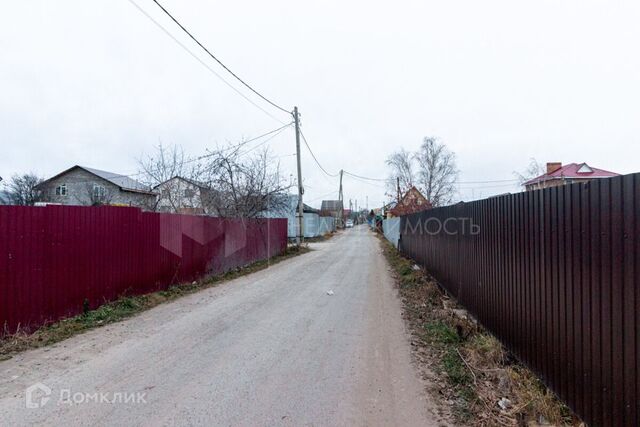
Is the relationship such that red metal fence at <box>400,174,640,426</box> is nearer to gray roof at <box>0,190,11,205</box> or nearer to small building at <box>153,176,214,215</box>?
small building at <box>153,176,214,215</box>

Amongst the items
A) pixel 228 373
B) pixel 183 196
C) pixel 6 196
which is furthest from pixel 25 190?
pixel 228 373

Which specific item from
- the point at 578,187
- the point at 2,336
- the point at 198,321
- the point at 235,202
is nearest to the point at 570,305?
the point at 578,187

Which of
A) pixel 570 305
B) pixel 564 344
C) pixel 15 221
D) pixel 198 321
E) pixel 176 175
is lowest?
pixel 198 321

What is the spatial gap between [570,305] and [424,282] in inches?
274

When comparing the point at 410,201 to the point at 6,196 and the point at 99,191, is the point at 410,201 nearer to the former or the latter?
the point at 99,191

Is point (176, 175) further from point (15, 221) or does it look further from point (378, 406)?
point (378, 406)

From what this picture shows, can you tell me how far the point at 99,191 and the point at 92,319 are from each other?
4125 centimetres

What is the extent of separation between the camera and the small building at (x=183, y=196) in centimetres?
1623

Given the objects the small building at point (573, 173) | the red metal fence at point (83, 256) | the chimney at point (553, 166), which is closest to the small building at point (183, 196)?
the red metal fence at point (83, 256)

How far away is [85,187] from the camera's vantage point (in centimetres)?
4241

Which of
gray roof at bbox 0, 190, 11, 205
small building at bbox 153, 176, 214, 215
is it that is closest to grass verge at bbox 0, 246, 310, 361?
small building at bbox 153, 176, 214, 215

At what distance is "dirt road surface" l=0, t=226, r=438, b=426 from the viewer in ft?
10.3

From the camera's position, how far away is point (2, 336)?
16.5ft

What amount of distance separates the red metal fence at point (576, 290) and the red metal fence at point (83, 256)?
6.67 m
